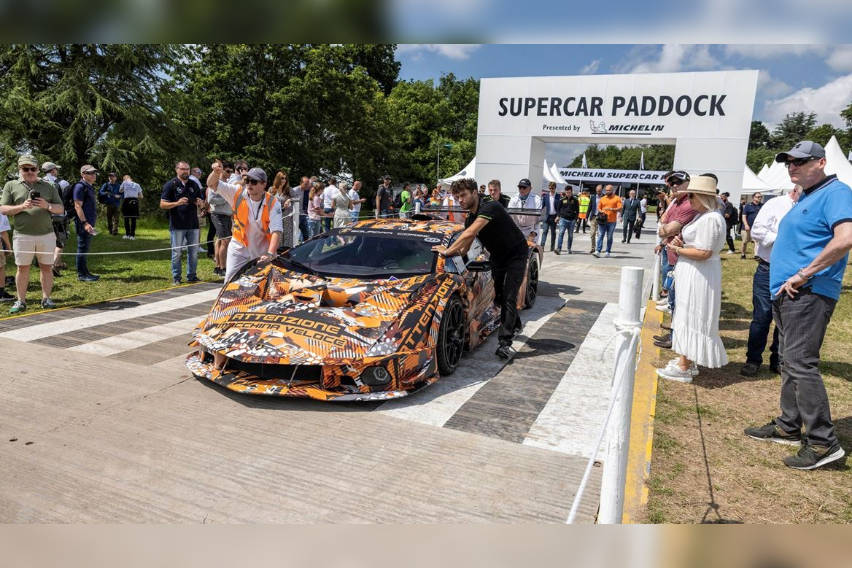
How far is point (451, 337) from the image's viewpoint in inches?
198

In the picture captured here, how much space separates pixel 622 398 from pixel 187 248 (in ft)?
28.6

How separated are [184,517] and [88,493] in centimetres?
63

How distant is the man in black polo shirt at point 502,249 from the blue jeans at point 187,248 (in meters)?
5.53

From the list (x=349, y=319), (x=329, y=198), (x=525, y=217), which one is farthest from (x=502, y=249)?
(x=329, y=198)

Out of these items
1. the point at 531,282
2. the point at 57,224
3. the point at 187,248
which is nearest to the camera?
the point at 531,282

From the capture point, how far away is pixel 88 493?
117 inches

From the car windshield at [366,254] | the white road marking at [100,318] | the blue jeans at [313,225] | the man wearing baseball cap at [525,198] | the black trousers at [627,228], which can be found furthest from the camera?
→ the black trousers at [627,228]

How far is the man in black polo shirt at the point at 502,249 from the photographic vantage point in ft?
18.2

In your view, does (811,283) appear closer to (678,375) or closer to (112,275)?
(678,375)

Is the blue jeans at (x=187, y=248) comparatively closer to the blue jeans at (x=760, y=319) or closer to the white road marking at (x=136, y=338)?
the white road marking at (x=136, y=338)

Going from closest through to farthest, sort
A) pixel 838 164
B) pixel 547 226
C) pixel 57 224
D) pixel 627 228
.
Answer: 1. pixel 57 224
2. pixel 547 226
3. pixel 838 164
4. pixel 627 228

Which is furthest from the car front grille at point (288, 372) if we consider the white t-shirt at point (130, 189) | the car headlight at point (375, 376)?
the white t-shirt at point (130, 189)

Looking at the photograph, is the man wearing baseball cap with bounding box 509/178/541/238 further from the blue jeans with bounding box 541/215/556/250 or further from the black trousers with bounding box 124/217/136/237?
the black trousers with bounding box 124/217/136/237
